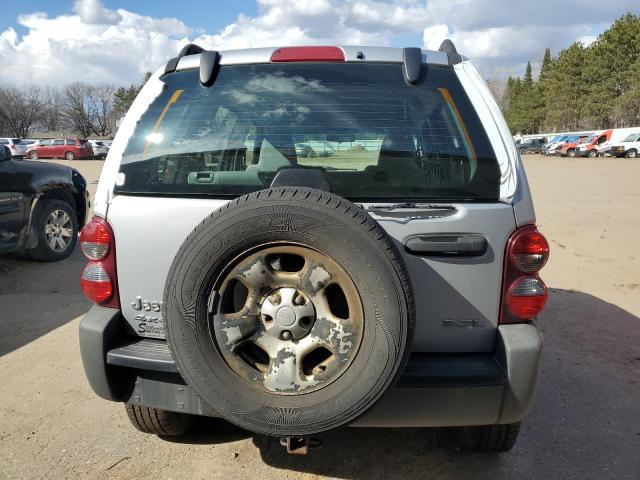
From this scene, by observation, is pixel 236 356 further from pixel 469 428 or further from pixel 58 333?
pixel 58 333

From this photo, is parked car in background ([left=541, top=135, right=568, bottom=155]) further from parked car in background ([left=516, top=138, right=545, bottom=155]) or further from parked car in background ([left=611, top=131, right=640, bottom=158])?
parked car in background ([left=611, top=131, right=640, bottom=158])

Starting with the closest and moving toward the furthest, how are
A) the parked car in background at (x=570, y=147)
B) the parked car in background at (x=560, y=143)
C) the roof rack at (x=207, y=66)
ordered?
the roof rack at (x=207, y=66) < the parked car in background at (x=570, y=147) < the parked car in background at (x=560, y=143)

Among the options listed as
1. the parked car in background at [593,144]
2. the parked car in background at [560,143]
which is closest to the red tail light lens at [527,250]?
the parked car in background at [593,144]

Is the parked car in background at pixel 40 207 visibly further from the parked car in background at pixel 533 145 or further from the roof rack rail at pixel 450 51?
the parked car in background at pixel 533 145

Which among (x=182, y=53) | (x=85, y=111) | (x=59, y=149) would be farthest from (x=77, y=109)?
(x=182, y=53)

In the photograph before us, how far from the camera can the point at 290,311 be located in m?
2.03

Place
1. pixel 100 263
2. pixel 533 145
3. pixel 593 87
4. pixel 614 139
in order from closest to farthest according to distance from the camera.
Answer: pixel 100 263, pixel 614 139, pixel 533 145, pixel 593 87

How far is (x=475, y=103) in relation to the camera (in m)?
2.47

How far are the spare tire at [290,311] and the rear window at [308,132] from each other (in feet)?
1.32

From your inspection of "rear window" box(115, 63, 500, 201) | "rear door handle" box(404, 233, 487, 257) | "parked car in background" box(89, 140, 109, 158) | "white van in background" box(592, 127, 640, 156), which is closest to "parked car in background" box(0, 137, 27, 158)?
"parked car in background" box(89, 140, 109, 158)

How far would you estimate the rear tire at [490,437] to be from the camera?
266 cm

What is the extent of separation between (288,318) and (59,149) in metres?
43.9

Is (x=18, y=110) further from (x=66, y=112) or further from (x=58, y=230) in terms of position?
(x=58, y=230)

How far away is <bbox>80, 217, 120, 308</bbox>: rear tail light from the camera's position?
2400mm
